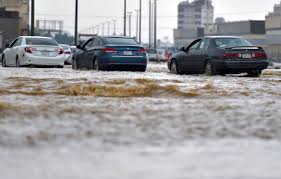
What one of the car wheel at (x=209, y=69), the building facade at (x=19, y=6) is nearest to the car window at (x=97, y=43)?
the car wheel at (x=209, y=69)

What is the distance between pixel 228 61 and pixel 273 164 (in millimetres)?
13168

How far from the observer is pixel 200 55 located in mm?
18406

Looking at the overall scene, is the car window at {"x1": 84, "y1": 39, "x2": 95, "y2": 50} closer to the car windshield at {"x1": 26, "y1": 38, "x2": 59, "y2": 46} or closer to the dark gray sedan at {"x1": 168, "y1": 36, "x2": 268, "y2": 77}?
the car windshield at {"x1": 26, "y1": 38, "x2": 59, "y2": 46}

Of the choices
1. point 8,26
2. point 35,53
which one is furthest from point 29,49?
point 8,26

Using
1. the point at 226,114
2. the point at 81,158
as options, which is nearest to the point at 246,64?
the point at 226,114

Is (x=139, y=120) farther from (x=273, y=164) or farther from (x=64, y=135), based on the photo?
(x=273, y=164)

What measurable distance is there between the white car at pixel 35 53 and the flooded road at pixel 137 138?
13.6m

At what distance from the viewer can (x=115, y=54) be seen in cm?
1969

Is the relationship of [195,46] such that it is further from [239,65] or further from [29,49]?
[29,49]

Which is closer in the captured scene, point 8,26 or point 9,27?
point 8,26

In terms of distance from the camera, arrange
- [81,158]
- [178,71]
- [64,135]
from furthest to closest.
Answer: [178,71] → [64,135] → [81,158]

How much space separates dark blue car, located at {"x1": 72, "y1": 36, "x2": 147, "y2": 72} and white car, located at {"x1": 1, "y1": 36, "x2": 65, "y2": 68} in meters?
1.60

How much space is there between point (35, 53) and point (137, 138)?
17077 mm

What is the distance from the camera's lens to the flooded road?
3877 millimetres
